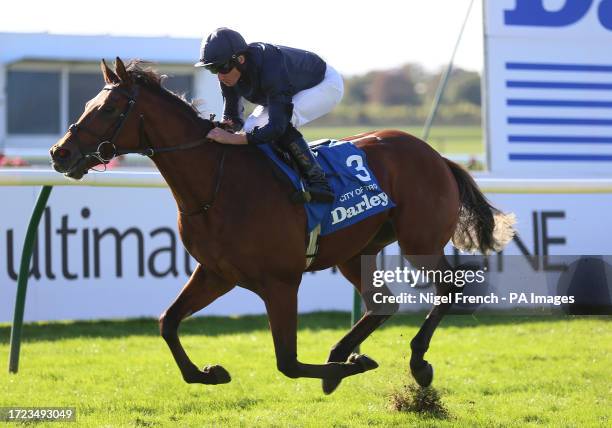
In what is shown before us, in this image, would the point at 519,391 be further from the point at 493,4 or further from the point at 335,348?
the point at 493,4

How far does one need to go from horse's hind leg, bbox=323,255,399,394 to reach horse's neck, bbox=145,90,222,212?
1.16m

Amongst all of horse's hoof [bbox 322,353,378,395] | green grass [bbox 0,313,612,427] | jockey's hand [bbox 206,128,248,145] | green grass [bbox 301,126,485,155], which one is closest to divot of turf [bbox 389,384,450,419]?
green grass [bbox 0,313,612,427]

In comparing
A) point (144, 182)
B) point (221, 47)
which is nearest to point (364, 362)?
point (221, 47)

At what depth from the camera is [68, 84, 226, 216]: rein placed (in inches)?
181

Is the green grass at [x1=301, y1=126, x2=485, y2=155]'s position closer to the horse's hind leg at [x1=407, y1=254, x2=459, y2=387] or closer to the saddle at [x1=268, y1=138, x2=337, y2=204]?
the horse's hind leg at [x1=407, y1=254, x2=459, y2=387]

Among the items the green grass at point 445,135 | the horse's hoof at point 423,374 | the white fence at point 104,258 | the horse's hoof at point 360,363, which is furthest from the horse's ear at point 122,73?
the green grass at point 445,135

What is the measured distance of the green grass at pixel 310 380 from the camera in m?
5.12

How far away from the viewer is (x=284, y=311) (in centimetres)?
486

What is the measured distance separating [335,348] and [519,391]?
1174mm

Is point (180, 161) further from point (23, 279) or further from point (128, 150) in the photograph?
point (23, 279)

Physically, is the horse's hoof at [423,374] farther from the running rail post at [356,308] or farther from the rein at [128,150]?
the rein at [128,150]

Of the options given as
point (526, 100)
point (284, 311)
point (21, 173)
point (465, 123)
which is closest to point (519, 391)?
point (284, 311)

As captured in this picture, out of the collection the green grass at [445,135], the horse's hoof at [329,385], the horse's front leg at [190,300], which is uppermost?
the horse's front leg at [190,300]

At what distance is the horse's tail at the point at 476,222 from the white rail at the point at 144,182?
0.63m
